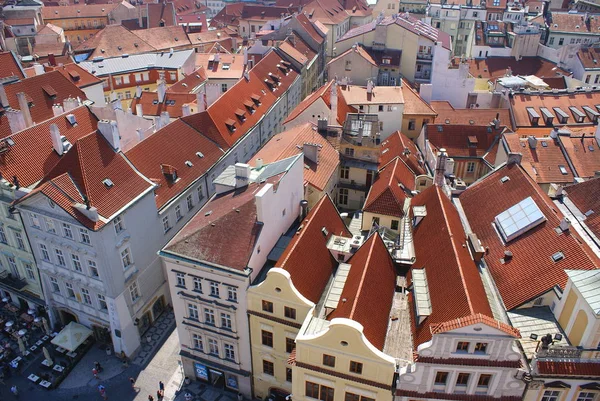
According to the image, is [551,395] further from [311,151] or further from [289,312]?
[311,151]

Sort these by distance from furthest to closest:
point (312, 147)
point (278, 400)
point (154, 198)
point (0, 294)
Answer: point (0, 294) < point (312, 147) < point (154, 198) < point (278, 400)

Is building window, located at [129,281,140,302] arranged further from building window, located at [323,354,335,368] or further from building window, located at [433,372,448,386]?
building window, located at [433,372,448,386]

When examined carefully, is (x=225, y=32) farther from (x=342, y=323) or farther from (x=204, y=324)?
(x=342, y=323)

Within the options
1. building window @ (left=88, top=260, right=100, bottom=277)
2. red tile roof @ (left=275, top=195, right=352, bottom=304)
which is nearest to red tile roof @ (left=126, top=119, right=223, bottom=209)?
building window @ (left=88, top=260, right=100, bottom=277)

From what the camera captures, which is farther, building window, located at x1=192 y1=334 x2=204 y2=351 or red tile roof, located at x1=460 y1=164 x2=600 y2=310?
building window, located at x1=192 y1=334 x2=204 y2=351

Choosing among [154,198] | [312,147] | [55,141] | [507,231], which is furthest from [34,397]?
[507,231]

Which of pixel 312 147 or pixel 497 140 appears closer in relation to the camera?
pixel 312 147
